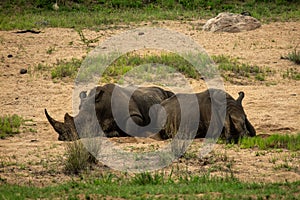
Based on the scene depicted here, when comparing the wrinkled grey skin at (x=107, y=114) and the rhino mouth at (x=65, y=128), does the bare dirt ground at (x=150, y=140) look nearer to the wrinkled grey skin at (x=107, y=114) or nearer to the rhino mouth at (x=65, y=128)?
the rhino mouth at (x=65, y=128)

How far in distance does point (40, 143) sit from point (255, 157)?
3.72m

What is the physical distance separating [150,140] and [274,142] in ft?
7.39

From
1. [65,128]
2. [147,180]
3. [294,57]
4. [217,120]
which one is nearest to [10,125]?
[65,128]

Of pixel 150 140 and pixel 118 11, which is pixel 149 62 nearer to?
pixel 150 140

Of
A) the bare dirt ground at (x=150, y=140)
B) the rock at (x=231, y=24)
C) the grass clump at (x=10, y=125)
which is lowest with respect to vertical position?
the grass clump at (x=10, y=125)

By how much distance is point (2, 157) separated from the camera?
1045cm

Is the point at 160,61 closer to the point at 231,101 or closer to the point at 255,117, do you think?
the point at 255,117

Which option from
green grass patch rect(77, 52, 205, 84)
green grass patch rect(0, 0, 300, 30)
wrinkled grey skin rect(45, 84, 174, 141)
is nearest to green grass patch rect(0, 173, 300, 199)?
wrinkled grey skin rect(45, 84, 174, 141)

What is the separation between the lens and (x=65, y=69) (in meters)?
16.9

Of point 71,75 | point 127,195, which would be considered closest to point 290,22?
point 71,75

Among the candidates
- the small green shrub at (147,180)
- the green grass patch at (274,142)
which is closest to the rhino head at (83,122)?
the small green shrub at (147,180)

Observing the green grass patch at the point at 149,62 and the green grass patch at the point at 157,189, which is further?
the green grass patch at the point at 149,62

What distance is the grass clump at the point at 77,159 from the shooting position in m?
9.48

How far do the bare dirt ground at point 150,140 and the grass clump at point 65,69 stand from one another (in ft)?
0.73
